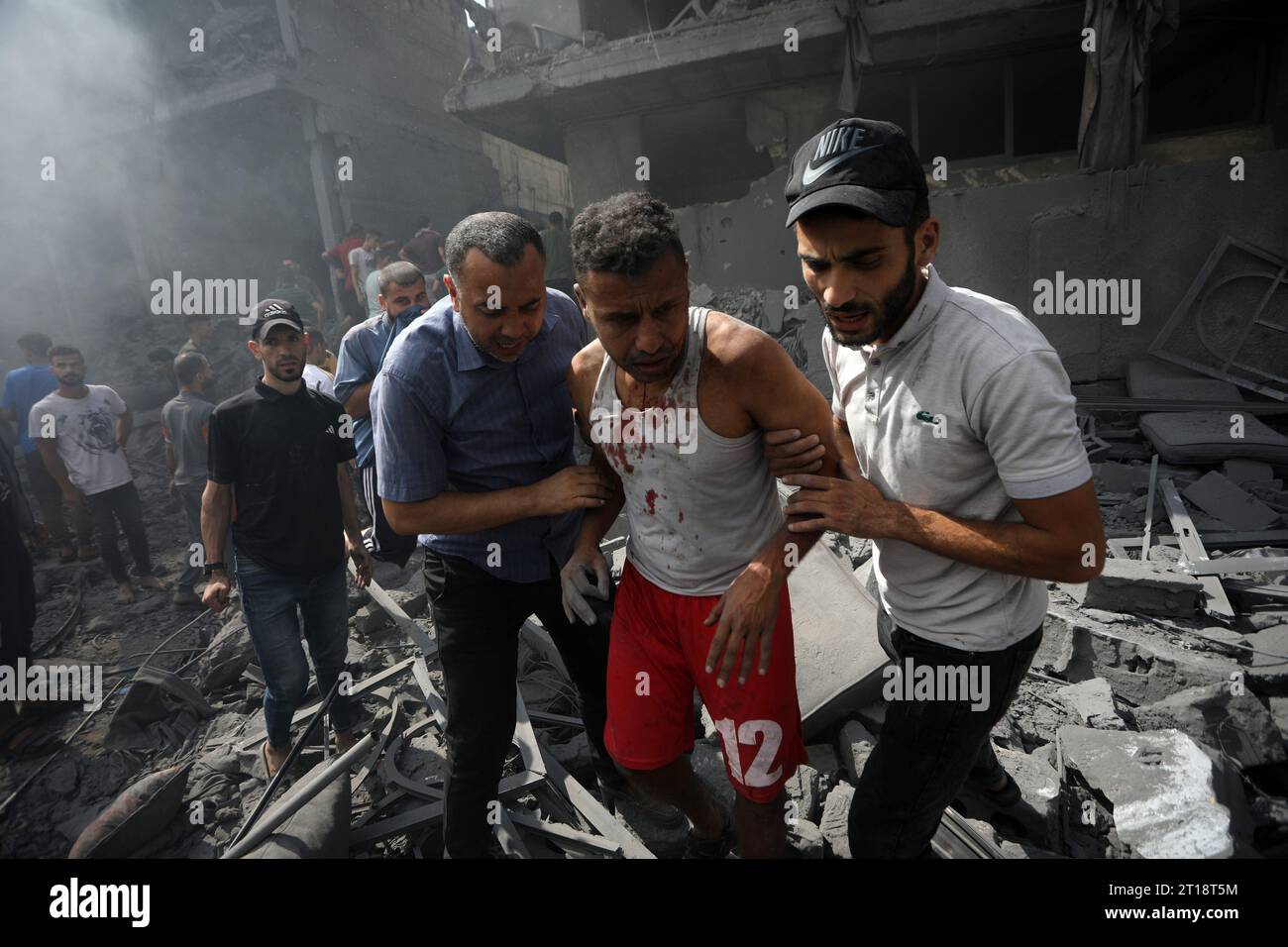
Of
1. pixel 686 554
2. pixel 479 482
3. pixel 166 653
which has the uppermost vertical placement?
pixel 479 482

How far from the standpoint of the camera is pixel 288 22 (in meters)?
12.0

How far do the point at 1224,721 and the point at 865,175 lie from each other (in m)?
3.12

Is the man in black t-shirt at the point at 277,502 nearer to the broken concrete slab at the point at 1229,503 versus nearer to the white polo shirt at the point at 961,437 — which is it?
the white polo shirt at the point at 961,437

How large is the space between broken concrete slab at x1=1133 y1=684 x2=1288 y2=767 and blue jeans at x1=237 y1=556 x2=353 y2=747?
422 centimetres

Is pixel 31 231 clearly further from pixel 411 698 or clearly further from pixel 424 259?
pixel 411 698

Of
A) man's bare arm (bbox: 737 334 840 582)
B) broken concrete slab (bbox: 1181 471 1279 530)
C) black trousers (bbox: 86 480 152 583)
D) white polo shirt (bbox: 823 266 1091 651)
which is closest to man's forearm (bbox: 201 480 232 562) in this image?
man's bare arm (bbox: 737 334 840 582)

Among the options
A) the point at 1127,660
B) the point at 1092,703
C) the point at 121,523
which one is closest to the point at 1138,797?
the point at 1092,703

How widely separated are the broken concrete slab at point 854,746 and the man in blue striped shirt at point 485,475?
3.83ft

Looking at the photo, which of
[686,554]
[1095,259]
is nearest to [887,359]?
[686,554]

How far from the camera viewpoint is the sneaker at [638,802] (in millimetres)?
2662

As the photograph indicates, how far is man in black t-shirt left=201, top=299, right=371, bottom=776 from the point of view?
3.46 metres

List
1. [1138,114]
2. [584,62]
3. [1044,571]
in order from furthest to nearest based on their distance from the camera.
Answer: [584,62], [1138,114], [1044,571]
